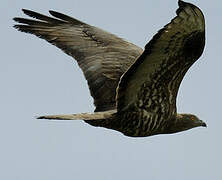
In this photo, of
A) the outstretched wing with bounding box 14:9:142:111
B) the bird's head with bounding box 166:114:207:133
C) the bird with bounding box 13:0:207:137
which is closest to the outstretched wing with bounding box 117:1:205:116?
the bird with bounding box 13:0:207:137

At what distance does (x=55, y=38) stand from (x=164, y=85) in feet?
9.69

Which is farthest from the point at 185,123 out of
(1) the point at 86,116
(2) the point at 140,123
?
(1) the point at 86,116

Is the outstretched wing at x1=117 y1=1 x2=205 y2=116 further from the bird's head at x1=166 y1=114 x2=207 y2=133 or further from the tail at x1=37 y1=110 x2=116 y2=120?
the bird's head at x1=166 y1=114 x2=207 y2=133

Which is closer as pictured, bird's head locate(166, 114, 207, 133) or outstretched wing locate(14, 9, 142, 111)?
bird's head locate(166, 114, 207, 133)

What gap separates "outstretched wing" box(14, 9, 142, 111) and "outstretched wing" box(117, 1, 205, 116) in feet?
3.63

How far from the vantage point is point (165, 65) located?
10539 millimetres

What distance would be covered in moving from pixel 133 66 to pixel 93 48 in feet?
9.77

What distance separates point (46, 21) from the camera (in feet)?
43.7

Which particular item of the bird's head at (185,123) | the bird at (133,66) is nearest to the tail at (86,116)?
the bird at (133,66)

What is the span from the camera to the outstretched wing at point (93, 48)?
12.4m

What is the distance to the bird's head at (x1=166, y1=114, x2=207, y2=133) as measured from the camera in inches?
467

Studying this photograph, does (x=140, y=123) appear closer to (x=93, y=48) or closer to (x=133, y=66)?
(x=133, y=66)

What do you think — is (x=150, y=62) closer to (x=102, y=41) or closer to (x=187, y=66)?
(x=187, y=66)

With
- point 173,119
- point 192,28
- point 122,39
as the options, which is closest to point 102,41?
point 122,39
